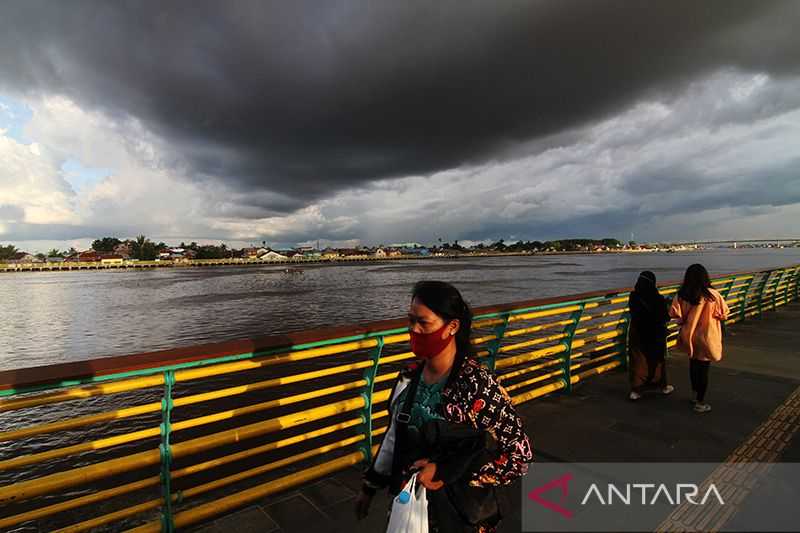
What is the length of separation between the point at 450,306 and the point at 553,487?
7.03 feet

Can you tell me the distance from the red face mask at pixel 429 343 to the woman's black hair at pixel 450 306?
2.6 inches

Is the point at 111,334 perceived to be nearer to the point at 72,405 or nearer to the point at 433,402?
the point at 72,405

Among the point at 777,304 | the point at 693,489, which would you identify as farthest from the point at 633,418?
the point at 777,304

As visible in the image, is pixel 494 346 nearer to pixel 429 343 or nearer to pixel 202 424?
pixel 429 343

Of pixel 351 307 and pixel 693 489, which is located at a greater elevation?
pixel 693 489

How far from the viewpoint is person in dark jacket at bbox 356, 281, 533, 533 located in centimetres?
157

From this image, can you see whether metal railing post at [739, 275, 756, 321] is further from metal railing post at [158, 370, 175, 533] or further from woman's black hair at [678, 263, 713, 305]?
metal railing post at [158, 370, 175, 533]

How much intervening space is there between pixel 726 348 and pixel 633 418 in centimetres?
457

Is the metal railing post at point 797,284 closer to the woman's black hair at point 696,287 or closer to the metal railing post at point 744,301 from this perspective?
the metal railing post at point 744,301

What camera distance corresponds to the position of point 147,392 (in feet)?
37.7

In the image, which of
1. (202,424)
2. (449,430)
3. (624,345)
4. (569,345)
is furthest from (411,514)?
(624,345)

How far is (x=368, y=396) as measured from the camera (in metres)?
3.50

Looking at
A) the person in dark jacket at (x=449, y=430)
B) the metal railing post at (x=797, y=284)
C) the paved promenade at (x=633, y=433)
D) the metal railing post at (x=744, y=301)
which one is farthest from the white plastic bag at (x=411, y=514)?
the metal railing post at (x=797, y=284)

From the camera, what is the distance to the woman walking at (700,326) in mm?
4570
